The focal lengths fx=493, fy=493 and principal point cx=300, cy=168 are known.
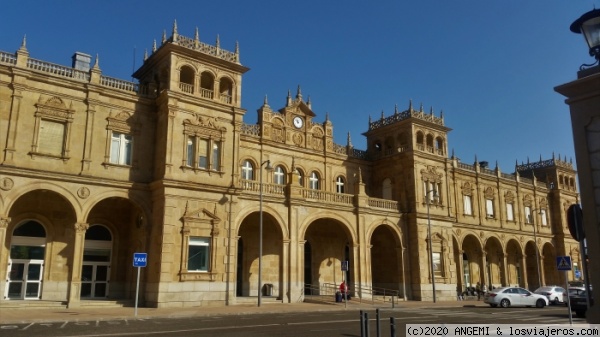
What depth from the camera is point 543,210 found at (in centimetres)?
5519

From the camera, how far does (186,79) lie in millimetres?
30672

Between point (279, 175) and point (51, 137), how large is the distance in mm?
15390

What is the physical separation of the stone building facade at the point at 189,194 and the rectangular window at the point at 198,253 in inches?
3.1

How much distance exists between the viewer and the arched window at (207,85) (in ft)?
97.2

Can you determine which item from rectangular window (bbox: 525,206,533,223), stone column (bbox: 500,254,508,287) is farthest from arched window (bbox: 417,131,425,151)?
rectangular window (bbox: 525,206,533,223)

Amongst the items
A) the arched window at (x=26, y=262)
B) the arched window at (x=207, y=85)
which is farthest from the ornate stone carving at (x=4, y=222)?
the arched window at (x=207, y=85)

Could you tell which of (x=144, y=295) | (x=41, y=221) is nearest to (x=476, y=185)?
(x=144, y=295)

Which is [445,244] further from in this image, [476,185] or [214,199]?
[214,199]

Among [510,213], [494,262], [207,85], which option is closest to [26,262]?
[207,85]

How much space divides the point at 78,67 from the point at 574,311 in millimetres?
30025

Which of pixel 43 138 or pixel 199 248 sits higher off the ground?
pixel 43 138

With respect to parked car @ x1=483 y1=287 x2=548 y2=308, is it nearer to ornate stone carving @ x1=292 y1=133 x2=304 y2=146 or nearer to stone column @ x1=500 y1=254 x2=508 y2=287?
stone column @ x1=500 y1=254 x2=508 y2=287

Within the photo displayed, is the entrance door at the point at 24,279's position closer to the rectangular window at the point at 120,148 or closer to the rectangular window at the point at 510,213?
the rectangular window at the point at 120,148

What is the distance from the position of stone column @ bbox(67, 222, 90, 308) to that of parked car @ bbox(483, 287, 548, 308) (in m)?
24.2
